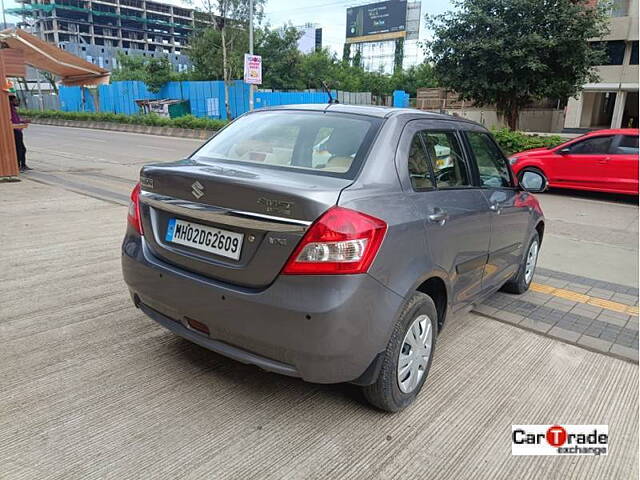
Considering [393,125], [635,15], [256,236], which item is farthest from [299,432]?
[635,15]

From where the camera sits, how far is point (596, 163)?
1055 centimetres

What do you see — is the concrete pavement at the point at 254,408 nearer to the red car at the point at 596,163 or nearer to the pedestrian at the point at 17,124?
the red car at the point at 596,163

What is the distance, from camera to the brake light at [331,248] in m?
2.32

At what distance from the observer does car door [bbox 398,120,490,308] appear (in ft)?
9.43

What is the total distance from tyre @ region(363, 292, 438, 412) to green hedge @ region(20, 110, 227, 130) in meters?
24.0

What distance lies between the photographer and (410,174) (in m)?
2.88

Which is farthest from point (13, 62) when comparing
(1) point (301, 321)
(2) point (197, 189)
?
(1) point (301, 321)

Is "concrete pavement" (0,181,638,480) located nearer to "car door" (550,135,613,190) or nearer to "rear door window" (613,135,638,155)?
"car door" (550,135,613,190)

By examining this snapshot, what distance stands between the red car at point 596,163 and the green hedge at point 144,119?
17.8m

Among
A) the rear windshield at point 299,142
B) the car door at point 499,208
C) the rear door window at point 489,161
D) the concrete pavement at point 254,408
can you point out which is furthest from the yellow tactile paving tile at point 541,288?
the rear windshield at point 299,142

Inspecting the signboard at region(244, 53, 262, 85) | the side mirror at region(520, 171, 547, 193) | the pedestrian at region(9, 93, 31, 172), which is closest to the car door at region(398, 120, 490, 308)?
the side mirror at region(520, 171, 547, 193)

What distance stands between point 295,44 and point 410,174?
147 ft

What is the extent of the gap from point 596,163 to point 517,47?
247 inches

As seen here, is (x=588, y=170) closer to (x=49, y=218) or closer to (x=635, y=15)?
(x=49, y=218)
